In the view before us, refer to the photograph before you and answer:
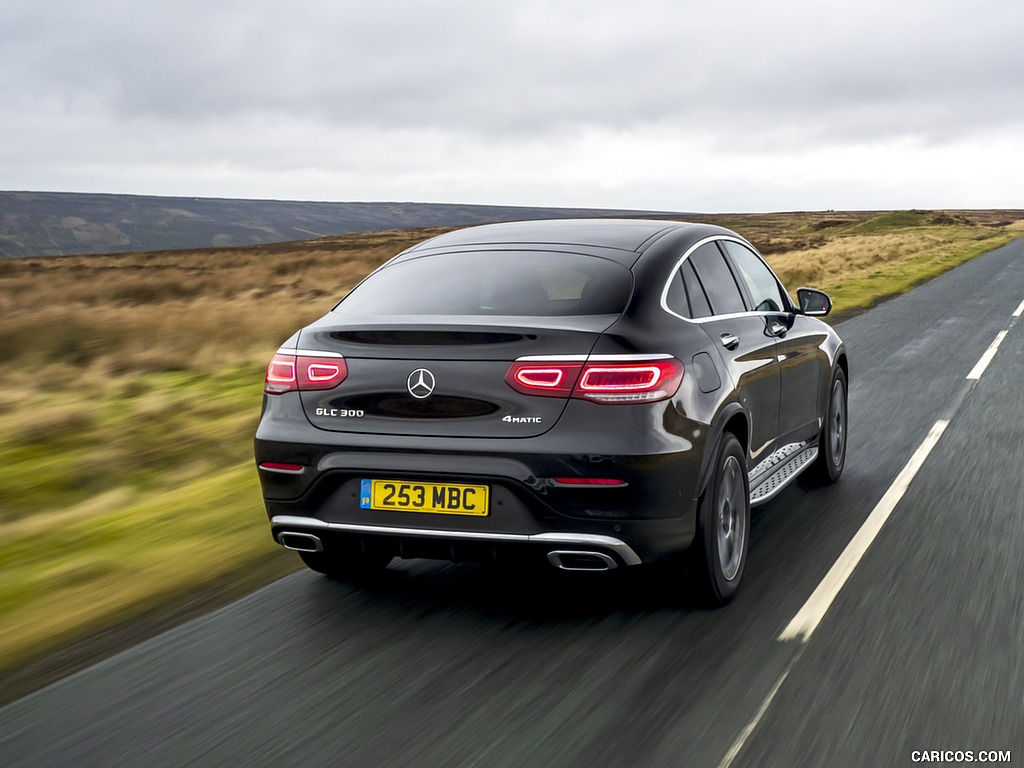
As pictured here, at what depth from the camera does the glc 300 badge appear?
445 centimetres

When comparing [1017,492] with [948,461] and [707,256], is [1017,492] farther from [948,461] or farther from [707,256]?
[707,256]

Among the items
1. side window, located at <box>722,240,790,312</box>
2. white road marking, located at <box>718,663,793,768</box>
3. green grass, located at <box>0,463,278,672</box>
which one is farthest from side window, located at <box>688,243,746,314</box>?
green grass, located at <box>0,463,278,672</box>

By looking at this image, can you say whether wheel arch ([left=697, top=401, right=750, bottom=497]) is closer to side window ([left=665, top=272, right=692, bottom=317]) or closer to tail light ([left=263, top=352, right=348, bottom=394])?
side window ([left=665, top=272, right=692, bottom=317])

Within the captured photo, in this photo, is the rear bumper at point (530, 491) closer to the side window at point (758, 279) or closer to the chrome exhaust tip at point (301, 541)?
the chrome exhaust tip at point (301, 541)

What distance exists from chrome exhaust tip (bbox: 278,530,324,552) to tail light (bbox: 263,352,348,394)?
61cm

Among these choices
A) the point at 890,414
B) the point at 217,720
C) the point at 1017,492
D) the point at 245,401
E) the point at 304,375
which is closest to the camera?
the point at 217,720

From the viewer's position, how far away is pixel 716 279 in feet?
18.3

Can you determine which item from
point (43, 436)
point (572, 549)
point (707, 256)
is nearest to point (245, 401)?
point (43, 436)

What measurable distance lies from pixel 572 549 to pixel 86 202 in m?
154

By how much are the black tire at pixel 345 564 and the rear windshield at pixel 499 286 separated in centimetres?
120

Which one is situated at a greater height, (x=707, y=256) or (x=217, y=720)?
(x=707, y=256)

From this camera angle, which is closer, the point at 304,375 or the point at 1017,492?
the point at 304,375

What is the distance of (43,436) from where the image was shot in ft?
32.4

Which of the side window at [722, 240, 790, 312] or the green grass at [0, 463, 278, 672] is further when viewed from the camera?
the side window at [722, 240, 790, 312]
